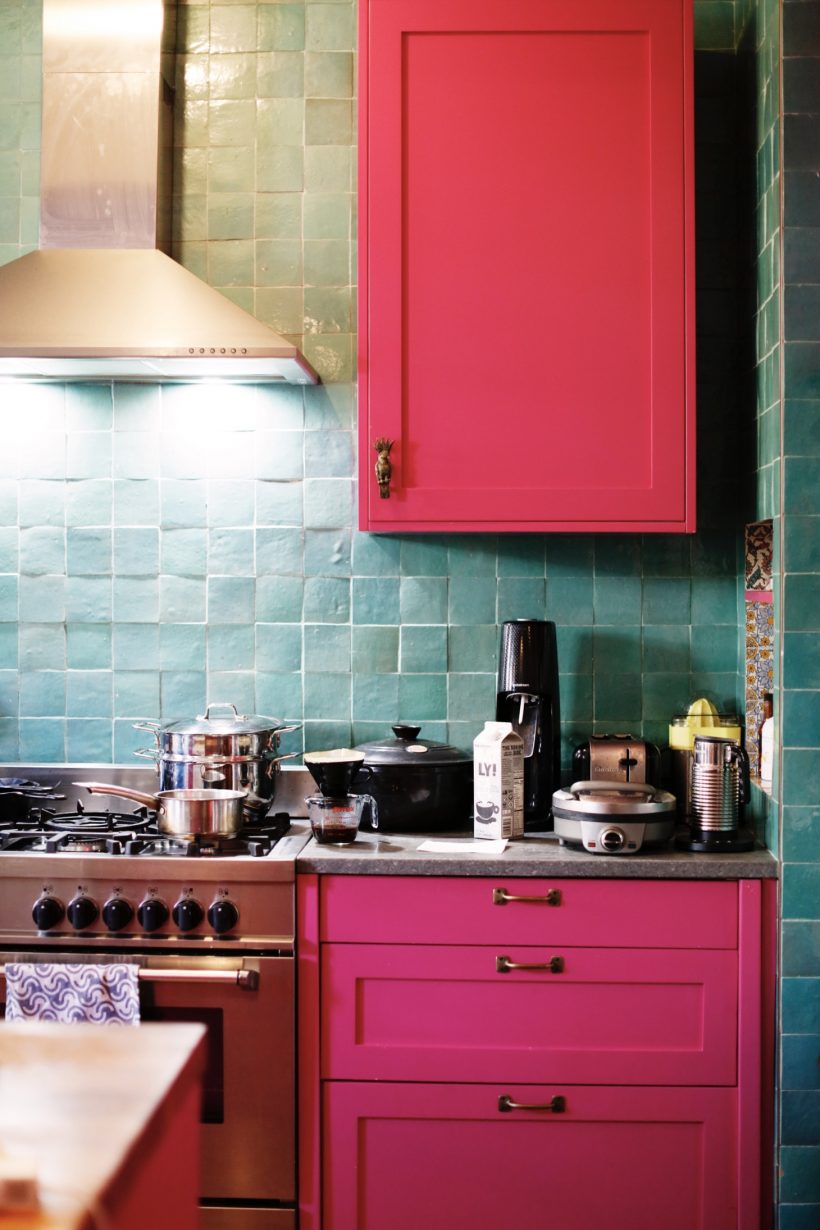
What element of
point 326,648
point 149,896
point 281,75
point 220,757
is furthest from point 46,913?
point 281,75

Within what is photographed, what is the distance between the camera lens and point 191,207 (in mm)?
2680

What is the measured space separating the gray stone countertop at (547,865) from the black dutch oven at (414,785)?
21 cm

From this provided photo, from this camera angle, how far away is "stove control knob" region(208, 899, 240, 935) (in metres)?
2.07

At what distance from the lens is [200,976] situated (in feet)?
6.70

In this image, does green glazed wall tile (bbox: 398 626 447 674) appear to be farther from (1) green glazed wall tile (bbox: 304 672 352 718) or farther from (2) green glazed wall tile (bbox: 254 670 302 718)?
(2) green glazed wall tile (bbox: 254 670 302 718)

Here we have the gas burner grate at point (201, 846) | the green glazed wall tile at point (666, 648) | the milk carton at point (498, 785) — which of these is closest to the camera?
the gas burner grate at point (201, 846)

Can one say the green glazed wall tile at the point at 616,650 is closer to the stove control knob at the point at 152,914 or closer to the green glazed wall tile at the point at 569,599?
the green glazed wall tile at the point at 569,599

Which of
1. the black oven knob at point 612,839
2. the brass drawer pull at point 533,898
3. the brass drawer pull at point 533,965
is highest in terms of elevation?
the black oven knob at point 612,839

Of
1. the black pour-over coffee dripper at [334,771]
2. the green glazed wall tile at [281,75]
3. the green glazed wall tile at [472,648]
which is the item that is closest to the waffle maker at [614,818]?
the black pour-over coffee dripper at [334,771]

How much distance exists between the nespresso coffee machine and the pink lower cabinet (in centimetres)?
31

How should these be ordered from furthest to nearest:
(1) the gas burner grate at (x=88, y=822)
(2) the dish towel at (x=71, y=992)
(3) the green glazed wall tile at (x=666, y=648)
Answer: (3) the green glazed wall tile at (x=666, y=648), (1) the gas burner grate at (x=88, y=822), (2) the dish towel at (x=71, y=992)

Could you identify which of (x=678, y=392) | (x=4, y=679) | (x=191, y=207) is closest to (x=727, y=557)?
(x=678, y=392)

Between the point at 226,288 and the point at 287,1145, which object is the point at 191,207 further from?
the point at 287,1145

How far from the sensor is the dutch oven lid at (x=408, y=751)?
7.68 feet
